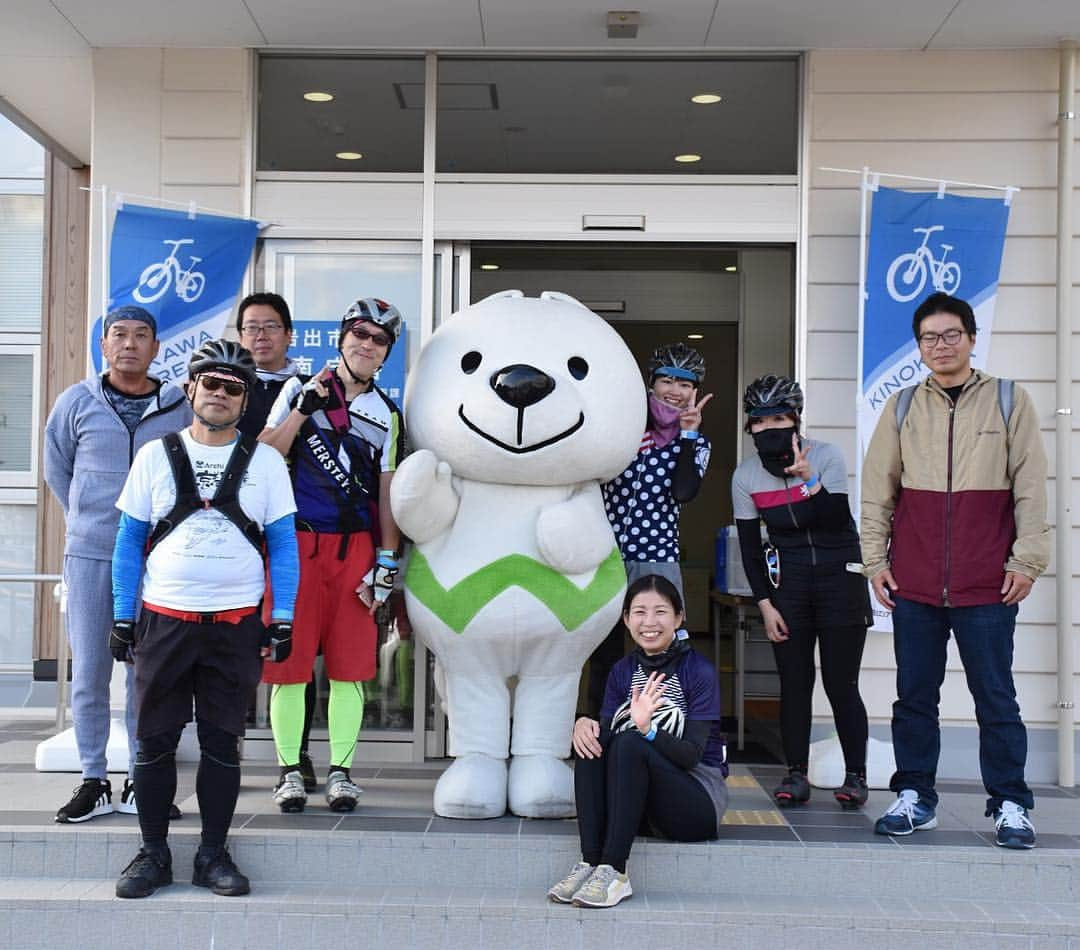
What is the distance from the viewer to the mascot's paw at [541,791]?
4539 mm

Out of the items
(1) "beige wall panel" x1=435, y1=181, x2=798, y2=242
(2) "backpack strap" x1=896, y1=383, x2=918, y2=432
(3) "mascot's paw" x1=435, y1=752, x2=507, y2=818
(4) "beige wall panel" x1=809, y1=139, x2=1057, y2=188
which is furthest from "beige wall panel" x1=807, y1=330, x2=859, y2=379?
(3) "mascot's paw" x1=435, y1=752, x2=507, y2=818

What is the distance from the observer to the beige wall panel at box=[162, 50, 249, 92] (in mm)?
6004

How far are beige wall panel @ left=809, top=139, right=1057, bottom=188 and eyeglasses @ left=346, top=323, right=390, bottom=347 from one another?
7.89 feet

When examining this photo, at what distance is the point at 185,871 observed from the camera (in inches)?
165

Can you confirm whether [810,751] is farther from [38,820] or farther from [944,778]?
[38,820]

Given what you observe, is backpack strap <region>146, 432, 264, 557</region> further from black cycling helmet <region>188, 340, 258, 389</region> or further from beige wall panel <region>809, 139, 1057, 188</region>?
beige wall panel <region>809, 139, 1057, 188</region>

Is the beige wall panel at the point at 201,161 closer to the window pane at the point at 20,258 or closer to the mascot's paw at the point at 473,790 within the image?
the window pane at the point at 20,258

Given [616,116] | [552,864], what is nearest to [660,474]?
[552,864]

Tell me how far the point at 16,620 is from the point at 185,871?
463 centimetres

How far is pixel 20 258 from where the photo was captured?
8359 millimetres

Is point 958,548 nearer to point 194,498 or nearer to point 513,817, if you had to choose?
point 513,817

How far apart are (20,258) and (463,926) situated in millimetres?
6140

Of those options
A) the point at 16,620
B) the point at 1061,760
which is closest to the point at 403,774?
the point at 1061,760

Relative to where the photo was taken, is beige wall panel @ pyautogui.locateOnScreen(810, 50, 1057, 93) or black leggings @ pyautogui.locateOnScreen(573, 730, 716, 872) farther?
beige wall panel @ pyautogui.locateOnScreen(810, 50, 1057, 93)
